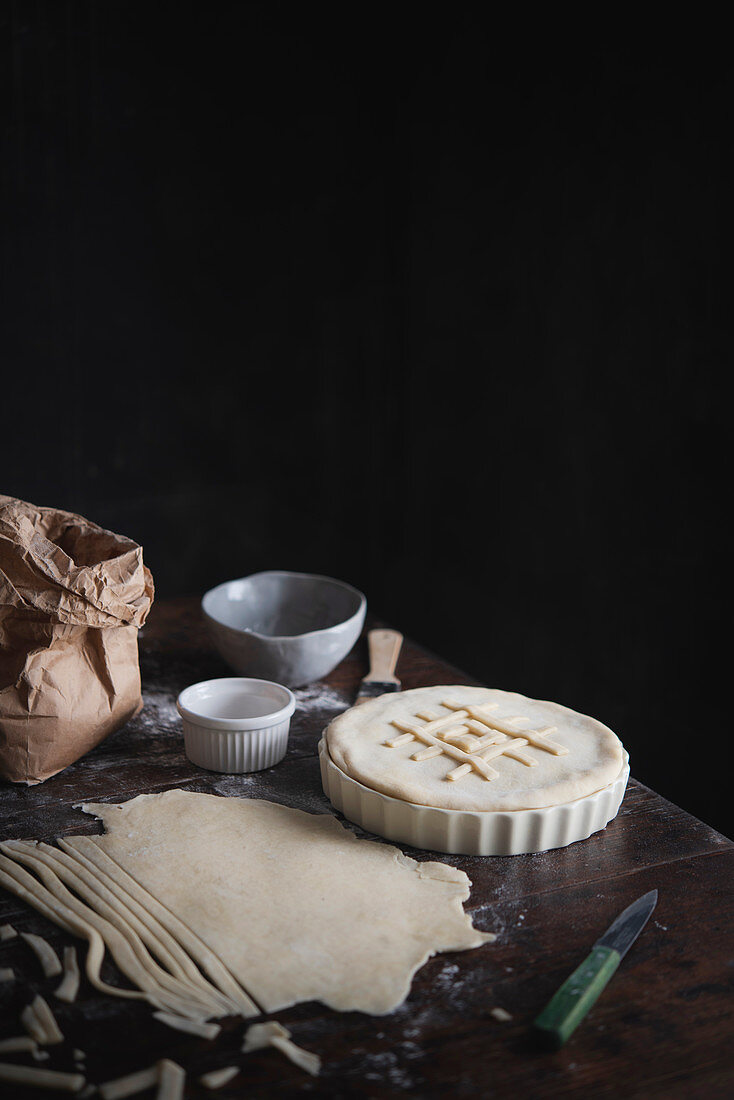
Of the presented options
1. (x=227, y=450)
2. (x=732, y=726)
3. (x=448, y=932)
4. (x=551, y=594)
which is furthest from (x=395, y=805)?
(x=227, y=450)

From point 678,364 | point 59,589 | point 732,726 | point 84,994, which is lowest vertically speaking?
point 732,726

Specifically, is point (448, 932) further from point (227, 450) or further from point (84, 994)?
point (227, 450)

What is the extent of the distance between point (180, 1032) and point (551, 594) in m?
1.76

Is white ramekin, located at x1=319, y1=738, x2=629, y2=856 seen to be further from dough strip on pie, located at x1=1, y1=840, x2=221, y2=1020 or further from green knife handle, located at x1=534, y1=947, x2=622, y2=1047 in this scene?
dough strip on pie, located at x1=1, y1=840, x2=221, y2=1020

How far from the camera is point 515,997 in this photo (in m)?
0.79

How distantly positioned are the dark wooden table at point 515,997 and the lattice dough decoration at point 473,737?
4.1 inches

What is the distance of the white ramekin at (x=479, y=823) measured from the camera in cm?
98

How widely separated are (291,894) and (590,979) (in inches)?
11.6

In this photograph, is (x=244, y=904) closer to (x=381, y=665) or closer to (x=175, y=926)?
(x=175, y=926)

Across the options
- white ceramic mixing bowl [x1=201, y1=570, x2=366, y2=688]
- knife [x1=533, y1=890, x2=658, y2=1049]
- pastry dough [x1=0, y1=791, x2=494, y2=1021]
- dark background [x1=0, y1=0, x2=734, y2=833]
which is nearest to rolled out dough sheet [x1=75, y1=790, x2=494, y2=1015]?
pastry dough [x1=0, y1=791, x2=494, y2=1021]

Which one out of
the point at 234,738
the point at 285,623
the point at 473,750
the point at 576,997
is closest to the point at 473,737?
the point at 473,750

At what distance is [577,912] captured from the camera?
908 millimetres

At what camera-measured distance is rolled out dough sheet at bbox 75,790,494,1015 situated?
0.82m

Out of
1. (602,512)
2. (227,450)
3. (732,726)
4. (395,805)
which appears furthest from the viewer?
(227,450)
